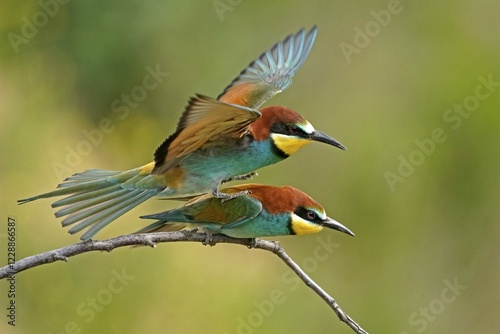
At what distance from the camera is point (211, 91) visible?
150 inches

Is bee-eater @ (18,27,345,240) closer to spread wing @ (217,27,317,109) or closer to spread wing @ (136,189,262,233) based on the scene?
spread wing @ (136,189,262,233)

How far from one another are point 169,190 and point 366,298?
190cm

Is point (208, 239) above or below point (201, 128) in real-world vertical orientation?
below

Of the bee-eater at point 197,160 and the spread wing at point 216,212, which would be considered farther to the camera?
the spread wing at point 216,212

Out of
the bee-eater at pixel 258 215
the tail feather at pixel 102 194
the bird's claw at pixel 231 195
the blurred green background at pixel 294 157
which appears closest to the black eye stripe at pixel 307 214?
the bee-eater at pixel 258 215

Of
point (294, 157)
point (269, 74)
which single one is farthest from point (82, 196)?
point (294, 157)

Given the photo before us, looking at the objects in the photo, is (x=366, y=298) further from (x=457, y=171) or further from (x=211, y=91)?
(x=211, y=91)

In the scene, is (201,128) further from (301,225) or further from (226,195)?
(301,225)

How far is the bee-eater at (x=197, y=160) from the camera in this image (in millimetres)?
1529

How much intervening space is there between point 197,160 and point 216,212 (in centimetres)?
12

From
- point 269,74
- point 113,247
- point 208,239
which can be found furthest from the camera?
point 269,74

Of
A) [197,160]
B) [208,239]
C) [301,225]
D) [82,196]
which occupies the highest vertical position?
[82,196]

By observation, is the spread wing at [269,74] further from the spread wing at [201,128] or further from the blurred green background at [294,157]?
the blurred green background at [294,157]

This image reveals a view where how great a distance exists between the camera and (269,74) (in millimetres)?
2141
